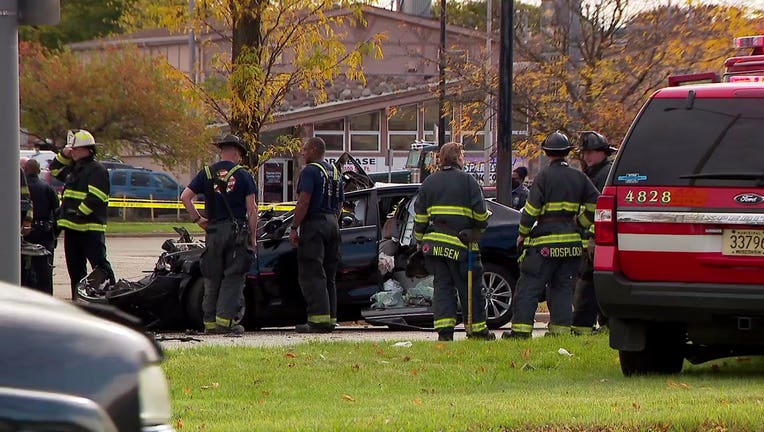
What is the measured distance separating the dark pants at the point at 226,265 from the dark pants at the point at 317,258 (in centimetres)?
51

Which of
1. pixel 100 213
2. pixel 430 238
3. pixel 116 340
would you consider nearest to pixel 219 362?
pixel 430 238

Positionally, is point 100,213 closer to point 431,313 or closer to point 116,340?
point 431,313

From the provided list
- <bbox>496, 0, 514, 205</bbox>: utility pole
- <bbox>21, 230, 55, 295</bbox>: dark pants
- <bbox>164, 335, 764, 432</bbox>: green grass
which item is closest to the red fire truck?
<bbox>164, 335, 764, 432</bbox>: green grass

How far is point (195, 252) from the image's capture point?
45.5 feet

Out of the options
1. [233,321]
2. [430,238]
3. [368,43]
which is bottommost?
[233,321]

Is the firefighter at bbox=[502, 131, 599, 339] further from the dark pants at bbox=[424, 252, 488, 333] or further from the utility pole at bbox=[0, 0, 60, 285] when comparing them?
the utility pole at bbox=[0, 0, 60, 285]

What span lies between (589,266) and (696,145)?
374 centimetres

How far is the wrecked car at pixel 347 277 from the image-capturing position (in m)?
13.8

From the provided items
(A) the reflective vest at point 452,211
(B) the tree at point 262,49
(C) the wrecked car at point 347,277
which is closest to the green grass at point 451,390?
(A) the reflective vest at point 452,211

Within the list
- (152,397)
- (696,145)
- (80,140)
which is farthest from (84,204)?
(152,397)

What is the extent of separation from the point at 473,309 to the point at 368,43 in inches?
236

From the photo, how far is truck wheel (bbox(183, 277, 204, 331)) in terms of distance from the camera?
13820 millimetres

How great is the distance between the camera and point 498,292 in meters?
14.2

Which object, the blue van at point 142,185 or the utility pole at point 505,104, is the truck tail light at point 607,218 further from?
the blue van at point 142,185
